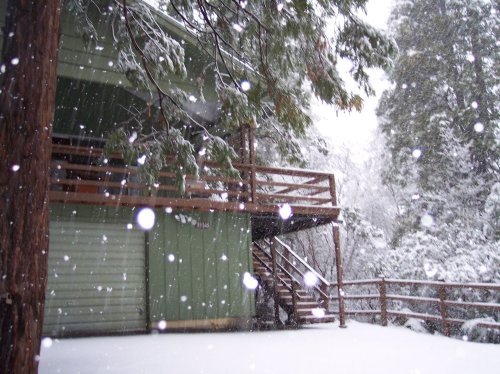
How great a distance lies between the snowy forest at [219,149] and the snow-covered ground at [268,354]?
1.57m

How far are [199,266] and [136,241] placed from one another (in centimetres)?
150

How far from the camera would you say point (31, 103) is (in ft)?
13.1

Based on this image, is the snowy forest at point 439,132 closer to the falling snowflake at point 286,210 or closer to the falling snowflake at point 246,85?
the falling snowflake at point 286,210

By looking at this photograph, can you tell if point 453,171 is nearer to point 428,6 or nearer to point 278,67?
point 428,6

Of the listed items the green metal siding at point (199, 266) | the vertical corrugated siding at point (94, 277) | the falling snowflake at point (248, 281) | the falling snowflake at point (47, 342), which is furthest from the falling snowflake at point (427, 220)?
the falling snowflake at point (47, 342)

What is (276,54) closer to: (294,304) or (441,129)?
(294,304)

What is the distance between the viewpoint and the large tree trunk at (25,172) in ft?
11.8

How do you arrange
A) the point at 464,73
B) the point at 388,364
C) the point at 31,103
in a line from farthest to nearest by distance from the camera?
the point at 464,73 < the point at 388,364 < the point at 31,103

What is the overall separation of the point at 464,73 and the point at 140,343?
48.3ft

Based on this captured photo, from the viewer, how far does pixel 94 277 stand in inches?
378

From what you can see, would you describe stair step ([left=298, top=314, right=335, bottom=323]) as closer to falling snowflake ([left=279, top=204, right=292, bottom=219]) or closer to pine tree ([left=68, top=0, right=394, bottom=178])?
falling snowflake ([left=279, top=204, right=292, bottom=219])

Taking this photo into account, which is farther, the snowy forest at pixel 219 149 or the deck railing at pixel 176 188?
the deck railing at pixel 176 188

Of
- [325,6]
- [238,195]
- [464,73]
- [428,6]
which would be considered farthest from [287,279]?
[428,6]

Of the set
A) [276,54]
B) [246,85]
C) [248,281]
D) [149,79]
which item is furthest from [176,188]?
[248,281]
